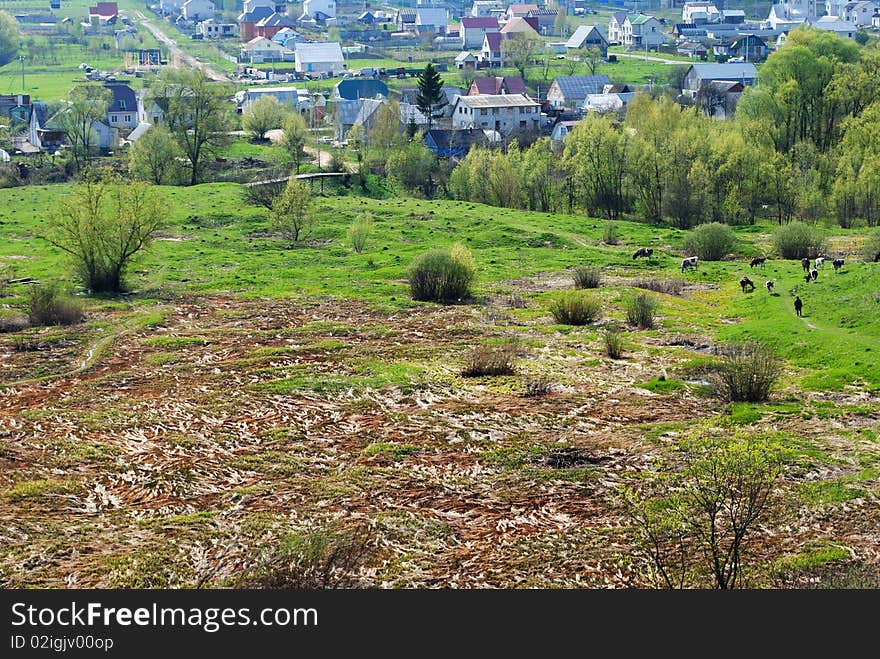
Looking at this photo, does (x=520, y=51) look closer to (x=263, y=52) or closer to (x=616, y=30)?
(x=616, y=30)

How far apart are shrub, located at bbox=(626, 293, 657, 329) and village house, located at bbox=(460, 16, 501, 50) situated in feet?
377

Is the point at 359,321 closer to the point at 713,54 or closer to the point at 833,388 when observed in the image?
the point at 833,388

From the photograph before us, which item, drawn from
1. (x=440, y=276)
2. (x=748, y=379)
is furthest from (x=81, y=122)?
(x=748, y=379)

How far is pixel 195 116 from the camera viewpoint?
65750 millimetres

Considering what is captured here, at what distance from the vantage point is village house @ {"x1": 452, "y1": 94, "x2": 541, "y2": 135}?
283 ft

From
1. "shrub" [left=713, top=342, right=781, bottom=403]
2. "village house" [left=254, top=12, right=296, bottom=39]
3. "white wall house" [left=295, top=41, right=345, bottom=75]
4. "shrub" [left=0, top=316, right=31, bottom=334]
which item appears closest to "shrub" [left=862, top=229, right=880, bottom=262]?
"shrub" [left=713, top=342, right=781, bottom=403]

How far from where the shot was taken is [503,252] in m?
42.8

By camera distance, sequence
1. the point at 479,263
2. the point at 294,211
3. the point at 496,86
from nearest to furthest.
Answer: the point at 479,263 → the point at 294,211 → the point at 496,86

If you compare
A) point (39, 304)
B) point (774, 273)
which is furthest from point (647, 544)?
point (774, 273)

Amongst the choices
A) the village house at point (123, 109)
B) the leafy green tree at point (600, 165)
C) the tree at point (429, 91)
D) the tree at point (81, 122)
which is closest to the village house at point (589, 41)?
the tree at point (429, 91)

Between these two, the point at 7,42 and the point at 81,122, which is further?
the point at 7,42

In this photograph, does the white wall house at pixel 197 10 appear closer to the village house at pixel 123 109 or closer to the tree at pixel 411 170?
the village house at pixel 123 109

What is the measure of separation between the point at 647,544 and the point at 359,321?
16549mm

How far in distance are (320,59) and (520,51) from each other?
22.3 meters
